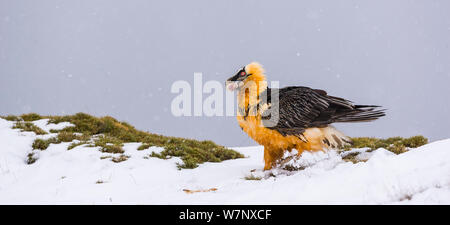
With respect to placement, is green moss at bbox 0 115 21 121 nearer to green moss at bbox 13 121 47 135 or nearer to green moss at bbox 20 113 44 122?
green moss at bbox 20 113 44 122

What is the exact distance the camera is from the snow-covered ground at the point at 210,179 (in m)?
3.49

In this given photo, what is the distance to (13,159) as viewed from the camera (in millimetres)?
8844

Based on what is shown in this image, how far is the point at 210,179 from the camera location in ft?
22.7

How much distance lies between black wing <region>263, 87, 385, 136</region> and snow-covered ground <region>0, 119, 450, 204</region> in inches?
36.3

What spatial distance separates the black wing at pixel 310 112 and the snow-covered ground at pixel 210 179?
0.92 m

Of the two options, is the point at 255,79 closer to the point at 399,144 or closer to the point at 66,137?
the point at 399,144

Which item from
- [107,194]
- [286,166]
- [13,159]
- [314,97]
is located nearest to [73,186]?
[107,194]

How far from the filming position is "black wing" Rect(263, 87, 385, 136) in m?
6.89

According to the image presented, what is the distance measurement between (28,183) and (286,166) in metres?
6.28

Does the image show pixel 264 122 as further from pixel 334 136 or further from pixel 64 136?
pixel 64 136

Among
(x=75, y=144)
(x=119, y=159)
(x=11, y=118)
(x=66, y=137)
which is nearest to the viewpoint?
(x=119, y=159)

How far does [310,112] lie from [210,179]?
9.29 ft

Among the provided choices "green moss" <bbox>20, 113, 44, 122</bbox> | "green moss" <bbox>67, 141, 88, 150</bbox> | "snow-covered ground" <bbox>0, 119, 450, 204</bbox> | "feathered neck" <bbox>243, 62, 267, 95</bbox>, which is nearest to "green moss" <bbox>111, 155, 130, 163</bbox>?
"snow-covered ground" <bbox>0, 119, 450, 204</bbox>

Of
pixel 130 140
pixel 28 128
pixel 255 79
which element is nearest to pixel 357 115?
pixel 255 79
